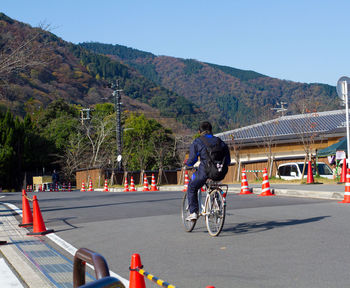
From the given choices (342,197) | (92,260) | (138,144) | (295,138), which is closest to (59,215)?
(342,197)

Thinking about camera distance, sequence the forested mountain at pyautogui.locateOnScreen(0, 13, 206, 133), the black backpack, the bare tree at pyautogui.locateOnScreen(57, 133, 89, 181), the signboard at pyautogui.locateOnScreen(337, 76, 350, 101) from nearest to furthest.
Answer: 1. the black backpack
2. the signboard at pyautogui.locateOnScreen(337, 76, 350, 101)
3. the bare tree at pyautogui.locateOnScreen(57, 133, 89, 181)
4. the forested mountain at pyautogui.locateOnScreen(0, 13, 206, 133)

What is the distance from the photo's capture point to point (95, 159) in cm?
5831

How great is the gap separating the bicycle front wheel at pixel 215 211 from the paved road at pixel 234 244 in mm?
180

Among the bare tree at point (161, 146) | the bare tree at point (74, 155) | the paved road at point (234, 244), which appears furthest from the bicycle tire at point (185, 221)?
the bare tree at point (74, 155)

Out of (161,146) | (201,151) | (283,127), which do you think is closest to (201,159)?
(201,151)

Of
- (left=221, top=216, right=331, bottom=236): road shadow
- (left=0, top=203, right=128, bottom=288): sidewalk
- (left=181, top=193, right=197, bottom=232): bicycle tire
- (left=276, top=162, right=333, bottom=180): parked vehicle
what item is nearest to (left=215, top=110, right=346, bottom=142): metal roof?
(left=276, top=162, right=333, bottom=180): parked vehicle

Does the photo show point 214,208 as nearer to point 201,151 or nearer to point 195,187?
point 195,187

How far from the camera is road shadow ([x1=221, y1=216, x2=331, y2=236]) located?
9613 millimetres

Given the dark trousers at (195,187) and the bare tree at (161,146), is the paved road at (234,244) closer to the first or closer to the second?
the dark trousers at (195,187)

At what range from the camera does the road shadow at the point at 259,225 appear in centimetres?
961

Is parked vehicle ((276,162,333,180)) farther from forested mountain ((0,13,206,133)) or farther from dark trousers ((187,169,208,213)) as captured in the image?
forested mountain ((0,13,206,133))

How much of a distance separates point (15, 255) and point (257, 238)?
12.9 ft

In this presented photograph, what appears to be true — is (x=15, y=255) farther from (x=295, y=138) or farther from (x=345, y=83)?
(x=295, y=138)

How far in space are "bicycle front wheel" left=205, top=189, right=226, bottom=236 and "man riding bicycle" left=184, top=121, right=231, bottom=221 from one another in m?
0.28
